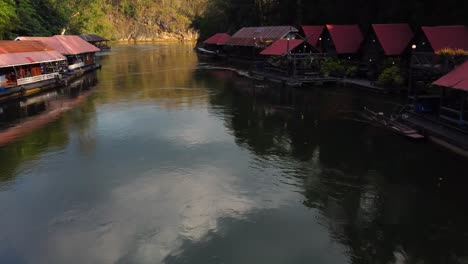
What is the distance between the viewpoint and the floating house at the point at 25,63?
135ft

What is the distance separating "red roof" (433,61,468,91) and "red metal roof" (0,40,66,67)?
37198 millimetres

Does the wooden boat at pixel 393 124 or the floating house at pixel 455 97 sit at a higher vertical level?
the floating house at pixel 455 97

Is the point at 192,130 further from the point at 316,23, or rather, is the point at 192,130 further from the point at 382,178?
the point at 316,23

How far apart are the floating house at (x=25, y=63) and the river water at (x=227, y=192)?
1184cm

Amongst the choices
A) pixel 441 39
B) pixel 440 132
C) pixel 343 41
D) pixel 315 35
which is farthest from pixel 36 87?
pixel 441 39

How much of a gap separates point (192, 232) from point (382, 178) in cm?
982

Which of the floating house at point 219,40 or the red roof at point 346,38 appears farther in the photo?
the floating house at point 219,40

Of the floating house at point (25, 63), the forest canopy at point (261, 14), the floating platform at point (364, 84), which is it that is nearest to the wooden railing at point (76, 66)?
the floating house at point (25, 63)

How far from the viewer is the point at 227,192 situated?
18.0 metres

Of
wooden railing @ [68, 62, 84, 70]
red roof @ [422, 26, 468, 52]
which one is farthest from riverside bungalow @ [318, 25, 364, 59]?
wooden railing @ [68, 62, 84, 70]

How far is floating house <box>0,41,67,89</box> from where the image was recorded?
41.0 meters

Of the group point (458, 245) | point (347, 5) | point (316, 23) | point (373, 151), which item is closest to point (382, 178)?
point (373, 151)

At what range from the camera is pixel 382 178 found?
19359mm

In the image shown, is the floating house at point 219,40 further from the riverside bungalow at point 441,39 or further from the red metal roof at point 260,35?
the riverside bungalow at point 441,39
